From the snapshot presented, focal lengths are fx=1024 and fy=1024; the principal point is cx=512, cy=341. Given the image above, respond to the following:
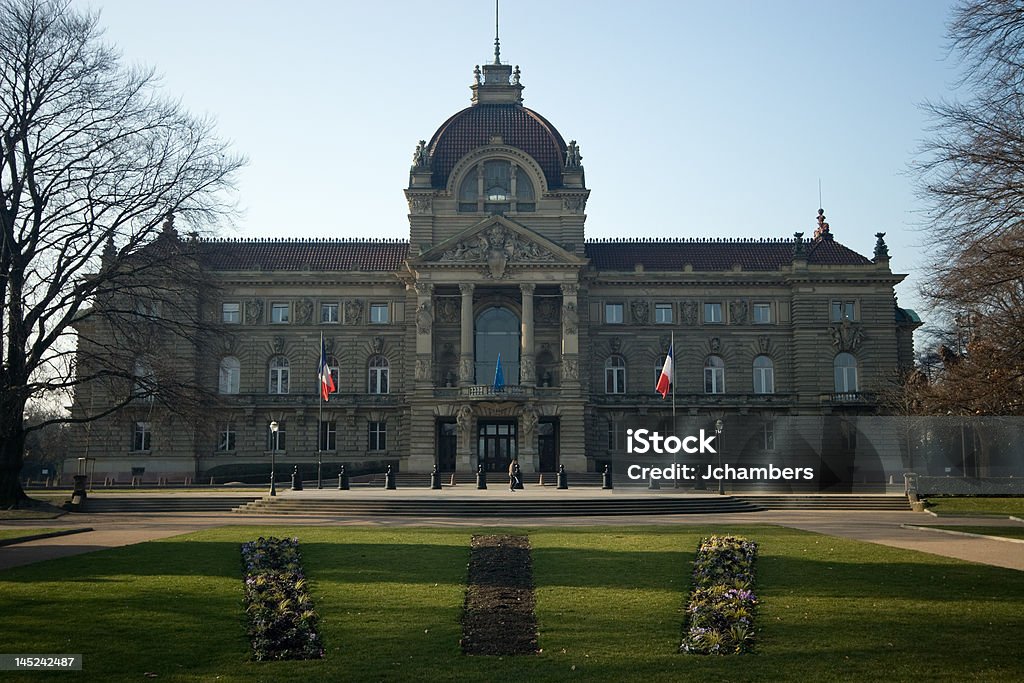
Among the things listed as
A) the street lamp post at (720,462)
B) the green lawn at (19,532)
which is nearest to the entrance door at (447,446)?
the street lamp post at (720,462)

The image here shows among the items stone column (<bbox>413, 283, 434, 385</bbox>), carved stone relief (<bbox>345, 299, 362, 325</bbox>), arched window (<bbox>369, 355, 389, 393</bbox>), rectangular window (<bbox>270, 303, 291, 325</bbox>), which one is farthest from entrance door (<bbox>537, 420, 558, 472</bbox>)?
rectangular window (<bbox>270, 303, 291, 325</bbox>)

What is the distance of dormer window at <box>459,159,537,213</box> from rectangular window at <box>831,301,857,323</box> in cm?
2289

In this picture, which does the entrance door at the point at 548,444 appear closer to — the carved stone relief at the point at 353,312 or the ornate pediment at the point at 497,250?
the ornate pediment at the point at 497,250

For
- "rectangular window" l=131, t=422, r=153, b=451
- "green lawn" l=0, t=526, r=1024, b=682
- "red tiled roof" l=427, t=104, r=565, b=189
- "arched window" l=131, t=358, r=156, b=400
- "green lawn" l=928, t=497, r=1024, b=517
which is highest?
"red tiled roof" l=427, t=104, r=565, b=189

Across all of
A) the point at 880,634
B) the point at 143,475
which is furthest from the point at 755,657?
the point at 143,475

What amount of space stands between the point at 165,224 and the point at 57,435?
7965 cm

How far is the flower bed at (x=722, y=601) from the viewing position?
15.9 meters

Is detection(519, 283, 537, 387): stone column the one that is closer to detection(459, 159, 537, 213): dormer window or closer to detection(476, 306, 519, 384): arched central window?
detection(476, 306, 519, 384): arched central window

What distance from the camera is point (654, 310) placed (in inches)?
2908

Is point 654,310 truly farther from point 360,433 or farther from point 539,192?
point 360,433

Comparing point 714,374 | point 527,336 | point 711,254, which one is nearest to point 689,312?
point 714,374

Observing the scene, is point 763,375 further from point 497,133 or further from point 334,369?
point 334,369

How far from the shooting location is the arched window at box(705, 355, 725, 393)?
241ft

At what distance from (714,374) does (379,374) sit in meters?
24.0
